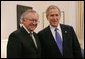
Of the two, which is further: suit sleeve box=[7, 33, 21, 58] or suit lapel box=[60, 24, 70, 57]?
suit lapel box=[60, 24, 70, 57]

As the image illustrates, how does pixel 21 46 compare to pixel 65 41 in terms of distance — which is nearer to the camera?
pixel 21 46

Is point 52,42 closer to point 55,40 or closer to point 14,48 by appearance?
point 55,40

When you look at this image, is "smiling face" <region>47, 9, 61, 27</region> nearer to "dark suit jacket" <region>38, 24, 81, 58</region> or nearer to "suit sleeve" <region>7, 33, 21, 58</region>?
"dark suit jacket" <region>38, 24, 81, 58</region>

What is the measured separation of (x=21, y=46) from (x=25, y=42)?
7 centimetres

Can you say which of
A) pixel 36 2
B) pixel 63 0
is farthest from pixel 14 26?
pixel 63 0

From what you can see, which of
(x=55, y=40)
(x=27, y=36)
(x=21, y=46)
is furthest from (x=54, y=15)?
(x=21, y=46)

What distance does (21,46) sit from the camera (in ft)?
6.11

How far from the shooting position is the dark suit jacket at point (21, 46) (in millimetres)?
1833

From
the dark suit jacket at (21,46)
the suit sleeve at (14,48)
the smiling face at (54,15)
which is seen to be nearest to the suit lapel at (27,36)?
the dark suit jacket at (21,46)

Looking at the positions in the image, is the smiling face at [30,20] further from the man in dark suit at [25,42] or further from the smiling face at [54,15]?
the smiling face at [54,15]

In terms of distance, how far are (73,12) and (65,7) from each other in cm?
30

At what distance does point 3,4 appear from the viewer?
4.03m

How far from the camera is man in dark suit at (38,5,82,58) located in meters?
2.14


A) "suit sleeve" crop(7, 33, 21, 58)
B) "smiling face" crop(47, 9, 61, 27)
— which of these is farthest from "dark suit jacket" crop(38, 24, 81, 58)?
"suit sleeve" crop(7, 33, 21, 58)
